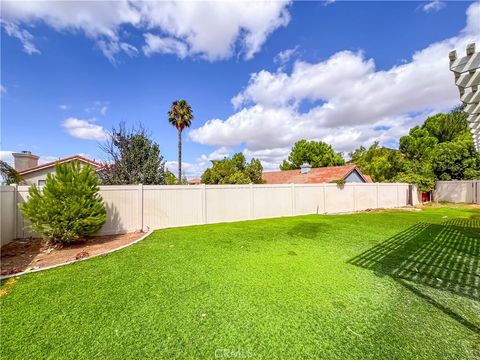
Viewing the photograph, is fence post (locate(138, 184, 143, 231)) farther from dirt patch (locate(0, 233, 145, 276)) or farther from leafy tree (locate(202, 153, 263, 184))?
leafy tree (locate(202, 153, 263, 184))

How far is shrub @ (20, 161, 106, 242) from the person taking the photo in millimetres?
6320

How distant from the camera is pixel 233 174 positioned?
23.1 meters

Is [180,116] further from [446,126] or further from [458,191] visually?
[446,126]

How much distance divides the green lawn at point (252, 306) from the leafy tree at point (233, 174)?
16320 millimetres

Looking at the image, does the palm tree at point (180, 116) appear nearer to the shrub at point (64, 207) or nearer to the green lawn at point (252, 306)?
the shrub at point (64, 207)

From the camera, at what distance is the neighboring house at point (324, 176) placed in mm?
20766

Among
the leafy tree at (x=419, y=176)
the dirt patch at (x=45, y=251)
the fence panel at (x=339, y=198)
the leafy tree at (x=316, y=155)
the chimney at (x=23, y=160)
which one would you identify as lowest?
the dirt patch at (x=45, y=251)

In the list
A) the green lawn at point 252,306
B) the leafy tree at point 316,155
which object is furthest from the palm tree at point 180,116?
the leafy tree at point 316,155

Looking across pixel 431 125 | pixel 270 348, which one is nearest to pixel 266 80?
pixel 270 348

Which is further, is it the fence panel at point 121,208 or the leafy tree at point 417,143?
the leafy tree at point 417,143

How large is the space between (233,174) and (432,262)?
1876 cm

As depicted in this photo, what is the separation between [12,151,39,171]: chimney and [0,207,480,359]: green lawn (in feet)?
52.6

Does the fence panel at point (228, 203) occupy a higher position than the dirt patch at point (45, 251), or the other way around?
the fence panel at point (228, 203)

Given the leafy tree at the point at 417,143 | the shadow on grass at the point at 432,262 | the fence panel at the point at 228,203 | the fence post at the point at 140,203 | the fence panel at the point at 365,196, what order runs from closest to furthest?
the shadow on grass at the point at 432,262, the fence post at the point at 140,203, the fence panel at the point at 228,203, the fence panel at the point at 365,196, the leafy tree at the point at 417,143
